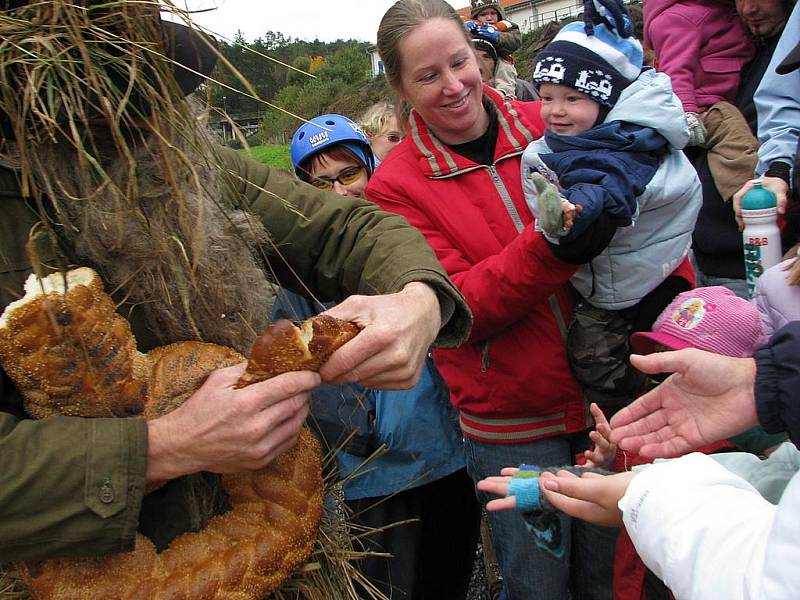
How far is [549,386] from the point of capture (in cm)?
230

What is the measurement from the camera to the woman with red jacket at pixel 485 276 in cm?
233

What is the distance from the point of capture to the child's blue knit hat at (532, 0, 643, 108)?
240 cm

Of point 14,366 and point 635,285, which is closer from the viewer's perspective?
point 14,366

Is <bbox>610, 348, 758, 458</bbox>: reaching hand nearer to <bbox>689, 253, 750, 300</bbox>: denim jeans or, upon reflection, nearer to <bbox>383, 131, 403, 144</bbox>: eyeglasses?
<bbox>689, 253, 750, 300</bbox>: denim jeans

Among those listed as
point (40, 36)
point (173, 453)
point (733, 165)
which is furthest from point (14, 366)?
point (733, 165)

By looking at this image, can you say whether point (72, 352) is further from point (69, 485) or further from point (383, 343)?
point (383, 343)

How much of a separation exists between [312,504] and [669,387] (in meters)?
0.93

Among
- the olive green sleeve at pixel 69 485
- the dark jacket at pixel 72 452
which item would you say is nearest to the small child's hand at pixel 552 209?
the dark jacket at pixel 72 452

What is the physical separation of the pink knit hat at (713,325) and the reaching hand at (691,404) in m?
0.29

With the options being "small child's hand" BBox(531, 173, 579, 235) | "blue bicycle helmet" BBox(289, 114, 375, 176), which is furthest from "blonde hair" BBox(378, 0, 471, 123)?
"small child's hand" BBox(531, 173, 579, 235)

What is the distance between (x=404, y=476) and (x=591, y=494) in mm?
951

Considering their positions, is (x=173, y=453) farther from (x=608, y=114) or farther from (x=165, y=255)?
(x=608, y=114)

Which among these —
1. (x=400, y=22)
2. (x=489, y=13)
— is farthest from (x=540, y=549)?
(x=489, y=13)

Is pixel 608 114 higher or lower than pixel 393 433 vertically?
higher
